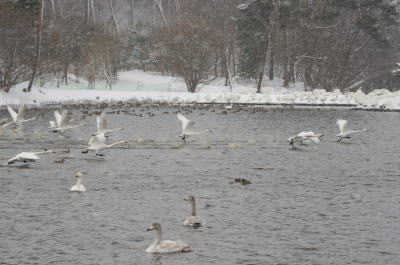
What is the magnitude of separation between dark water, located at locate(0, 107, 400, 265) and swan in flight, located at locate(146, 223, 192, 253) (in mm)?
145

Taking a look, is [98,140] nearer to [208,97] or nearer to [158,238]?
[158,238]

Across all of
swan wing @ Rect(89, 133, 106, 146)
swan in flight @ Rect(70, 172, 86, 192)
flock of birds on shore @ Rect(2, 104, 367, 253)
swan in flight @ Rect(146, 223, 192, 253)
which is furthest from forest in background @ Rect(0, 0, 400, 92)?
swan in flight @ Rect(146, 223, 192, 253)

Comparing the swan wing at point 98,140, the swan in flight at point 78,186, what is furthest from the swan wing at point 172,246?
the swan wing at point 98,140

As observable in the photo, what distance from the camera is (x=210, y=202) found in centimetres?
1583

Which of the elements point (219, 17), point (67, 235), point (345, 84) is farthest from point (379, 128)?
point (219, 17)

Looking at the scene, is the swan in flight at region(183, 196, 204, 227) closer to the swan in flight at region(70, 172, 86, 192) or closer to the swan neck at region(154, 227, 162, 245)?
the swan neck at region(154, 227, 162, 245)

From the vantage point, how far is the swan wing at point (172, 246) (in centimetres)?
1154

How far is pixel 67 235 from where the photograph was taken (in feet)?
42.1

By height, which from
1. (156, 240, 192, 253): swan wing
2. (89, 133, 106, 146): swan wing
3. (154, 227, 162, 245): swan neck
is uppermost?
(89, 133, 106, 146): swan wing

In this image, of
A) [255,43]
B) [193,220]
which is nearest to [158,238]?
[193,220]

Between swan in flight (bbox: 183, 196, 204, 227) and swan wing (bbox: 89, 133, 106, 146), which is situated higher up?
swan wing (bbox: 89, 133, 106, 146)

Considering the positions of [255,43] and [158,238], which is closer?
[158,238]

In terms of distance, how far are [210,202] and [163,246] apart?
439 centimetres

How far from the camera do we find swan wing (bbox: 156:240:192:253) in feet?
37.9
